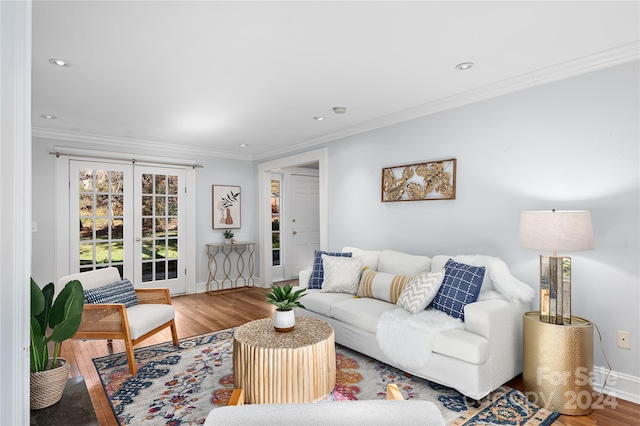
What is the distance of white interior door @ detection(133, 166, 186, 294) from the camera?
217 inches

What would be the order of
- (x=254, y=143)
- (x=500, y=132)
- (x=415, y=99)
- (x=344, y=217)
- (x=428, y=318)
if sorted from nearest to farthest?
(x=428, y=318)
(x=500, y=132)
(x=415, y=99)
(x=344, y=217)
(x=254, y=143)

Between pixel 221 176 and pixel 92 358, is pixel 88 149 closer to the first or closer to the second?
pixel 221 176

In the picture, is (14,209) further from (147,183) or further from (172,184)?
(172,184)

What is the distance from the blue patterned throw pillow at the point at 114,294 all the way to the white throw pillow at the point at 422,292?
244 cm

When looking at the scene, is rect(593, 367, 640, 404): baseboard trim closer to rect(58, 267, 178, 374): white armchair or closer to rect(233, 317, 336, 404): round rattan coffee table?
rect(233, 317, 336, 404): round rattan coffee table

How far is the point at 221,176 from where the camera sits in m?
6.29

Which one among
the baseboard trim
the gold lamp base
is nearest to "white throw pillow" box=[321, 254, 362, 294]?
the gold lamp base

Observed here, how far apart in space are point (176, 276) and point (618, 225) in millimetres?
5560

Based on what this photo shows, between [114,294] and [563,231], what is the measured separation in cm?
357

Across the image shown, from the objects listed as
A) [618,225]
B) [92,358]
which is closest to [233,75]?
[92,358]

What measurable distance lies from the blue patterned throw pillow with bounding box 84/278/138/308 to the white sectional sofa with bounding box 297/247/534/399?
5.96ft

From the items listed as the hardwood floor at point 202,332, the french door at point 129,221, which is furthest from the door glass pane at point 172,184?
the hardwood floor at point 202,332

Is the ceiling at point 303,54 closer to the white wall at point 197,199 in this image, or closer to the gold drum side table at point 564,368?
the white wall at point 197,199

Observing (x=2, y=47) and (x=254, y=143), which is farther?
(x=254, y=143)
